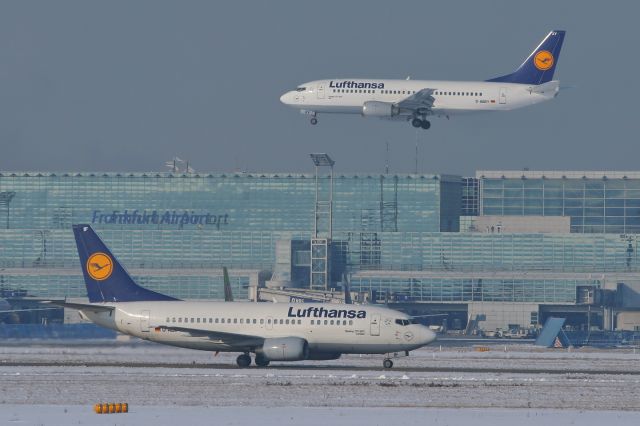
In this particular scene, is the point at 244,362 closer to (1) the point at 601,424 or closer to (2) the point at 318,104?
(1) the point at 601,424

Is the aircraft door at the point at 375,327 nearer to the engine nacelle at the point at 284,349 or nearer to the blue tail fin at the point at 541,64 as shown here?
the engine nacelle at the point at 284,349

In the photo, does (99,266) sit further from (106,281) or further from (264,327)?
(264,327)

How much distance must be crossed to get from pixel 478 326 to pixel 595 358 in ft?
275

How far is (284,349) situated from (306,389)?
13844mm

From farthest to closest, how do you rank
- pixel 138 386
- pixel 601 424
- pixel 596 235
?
pixel 596 235, pixel 138 386, pixel 601 424

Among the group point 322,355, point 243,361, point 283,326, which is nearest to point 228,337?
point 243,361

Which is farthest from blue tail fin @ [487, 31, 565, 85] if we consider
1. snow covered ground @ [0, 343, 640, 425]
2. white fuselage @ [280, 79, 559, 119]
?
snow covered ground @ [0, 343, 640, 425]

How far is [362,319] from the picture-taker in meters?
76.1

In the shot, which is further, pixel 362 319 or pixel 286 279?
pixel 286 279

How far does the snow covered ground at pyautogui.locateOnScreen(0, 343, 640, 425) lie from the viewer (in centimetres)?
5044

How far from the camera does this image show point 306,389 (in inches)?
2373

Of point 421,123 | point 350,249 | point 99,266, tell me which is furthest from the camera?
point 350,249

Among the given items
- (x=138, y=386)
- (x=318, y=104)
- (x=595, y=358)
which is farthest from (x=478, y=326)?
(x=138, y=386)

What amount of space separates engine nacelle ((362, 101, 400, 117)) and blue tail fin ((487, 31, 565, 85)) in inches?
639
